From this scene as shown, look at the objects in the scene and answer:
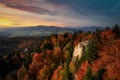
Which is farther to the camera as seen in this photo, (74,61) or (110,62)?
(74,61)

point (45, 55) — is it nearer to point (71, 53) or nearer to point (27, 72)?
point (27, 72)

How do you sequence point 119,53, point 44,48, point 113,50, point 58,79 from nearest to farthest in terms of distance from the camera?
point 119,53 → point 113,50 → point 58,79 → point 44,48

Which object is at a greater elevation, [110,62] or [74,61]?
[110,62]

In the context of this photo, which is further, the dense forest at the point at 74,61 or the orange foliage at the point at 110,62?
the dense forest at the point at 74,61

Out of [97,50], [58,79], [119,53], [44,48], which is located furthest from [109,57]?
[44,48]

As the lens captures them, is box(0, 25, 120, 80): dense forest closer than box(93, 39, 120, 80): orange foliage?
No

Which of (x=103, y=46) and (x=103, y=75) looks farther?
(x=103, y=46)

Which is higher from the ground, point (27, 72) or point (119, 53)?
point (119, 53)

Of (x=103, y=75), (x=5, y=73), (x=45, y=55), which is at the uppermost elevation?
(x=103, y=75)
